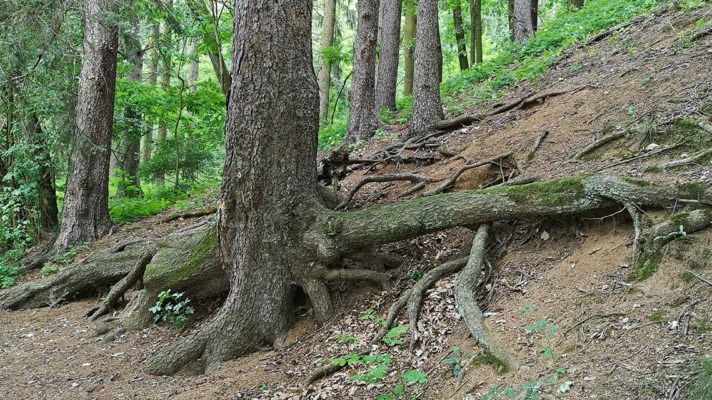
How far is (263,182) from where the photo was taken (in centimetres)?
574

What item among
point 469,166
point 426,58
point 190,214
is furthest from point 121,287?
point 426,58

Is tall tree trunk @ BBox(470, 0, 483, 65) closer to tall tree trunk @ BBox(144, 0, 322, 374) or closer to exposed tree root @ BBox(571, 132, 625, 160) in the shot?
exposed tree root @ BBox(571, 132, 625, 160)

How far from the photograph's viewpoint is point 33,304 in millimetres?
8422

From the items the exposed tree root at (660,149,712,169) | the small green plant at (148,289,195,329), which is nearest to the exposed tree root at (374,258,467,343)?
the exposed tree root at (660,149,712,169)

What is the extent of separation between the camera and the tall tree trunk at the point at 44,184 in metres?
10.6

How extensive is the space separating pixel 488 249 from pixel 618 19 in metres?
9.08

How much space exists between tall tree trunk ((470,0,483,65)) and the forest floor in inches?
397

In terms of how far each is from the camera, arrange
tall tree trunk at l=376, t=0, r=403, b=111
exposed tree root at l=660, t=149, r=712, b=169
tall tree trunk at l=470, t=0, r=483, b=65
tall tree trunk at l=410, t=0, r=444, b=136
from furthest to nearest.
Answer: tall tree trunk at l=470, t=0, r=483, b=65 < tall tree trunk at l=376, t=0, r=403, b=111 < tall tree trunk at l=410, t=0, r=444, b=136 < exposed tree root at l=660, t=149, r=712, b=169

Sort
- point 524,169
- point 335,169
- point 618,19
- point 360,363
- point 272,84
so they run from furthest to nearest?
point 618,19 < point 335,169 < point 524,169 < point 272,84 < point 360,363

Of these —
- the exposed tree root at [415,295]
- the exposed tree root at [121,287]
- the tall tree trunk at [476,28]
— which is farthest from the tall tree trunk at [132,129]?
the tall tree trunk at [476,28]

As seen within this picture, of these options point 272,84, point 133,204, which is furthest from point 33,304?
point 272,84

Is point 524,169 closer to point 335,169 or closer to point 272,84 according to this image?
point 335,169

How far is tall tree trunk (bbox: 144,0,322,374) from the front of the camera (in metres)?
5.59

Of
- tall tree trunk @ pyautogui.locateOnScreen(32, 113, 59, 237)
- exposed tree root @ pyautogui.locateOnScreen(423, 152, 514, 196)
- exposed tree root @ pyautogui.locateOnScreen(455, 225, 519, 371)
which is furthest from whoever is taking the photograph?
tall tree trunk @ pyautogui.locateOnScreen(32, 113, 59, 237)
